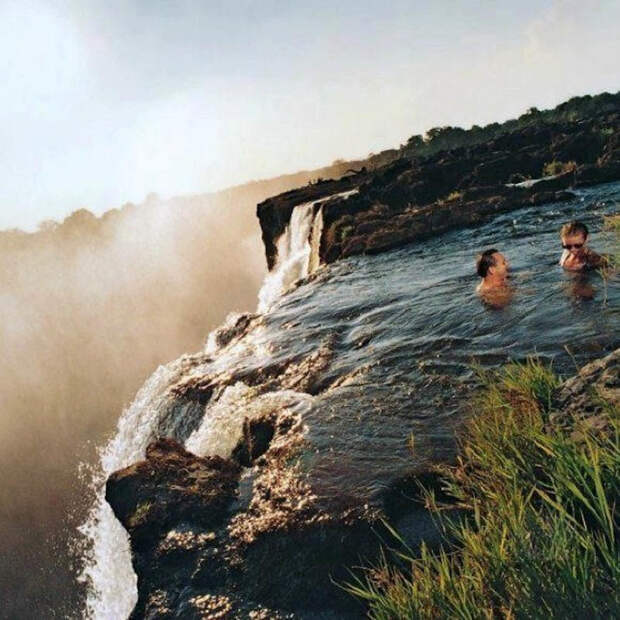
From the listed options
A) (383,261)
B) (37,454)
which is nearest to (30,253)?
(37,454)

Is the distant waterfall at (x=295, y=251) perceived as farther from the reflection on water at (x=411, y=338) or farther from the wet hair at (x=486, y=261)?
the wet hair at (x=486, y=261)

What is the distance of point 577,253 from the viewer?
898cm

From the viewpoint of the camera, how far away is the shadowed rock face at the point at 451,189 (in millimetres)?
16547

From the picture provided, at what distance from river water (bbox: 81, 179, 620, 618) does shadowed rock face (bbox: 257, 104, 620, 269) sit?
9.05 feet

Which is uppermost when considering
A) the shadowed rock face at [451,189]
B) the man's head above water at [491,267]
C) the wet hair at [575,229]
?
the shadowed rock face at [451,189]

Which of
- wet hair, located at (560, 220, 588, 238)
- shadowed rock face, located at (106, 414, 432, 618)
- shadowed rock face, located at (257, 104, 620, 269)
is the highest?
shadowed rock face, located at (257, 104, 620, 269)

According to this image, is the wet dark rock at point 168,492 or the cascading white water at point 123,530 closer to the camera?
the wet dark rock at point 168,492

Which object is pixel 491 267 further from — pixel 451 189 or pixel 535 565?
pixel 451 189

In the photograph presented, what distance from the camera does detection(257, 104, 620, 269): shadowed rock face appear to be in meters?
16.5

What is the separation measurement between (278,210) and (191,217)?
100666 millimetres

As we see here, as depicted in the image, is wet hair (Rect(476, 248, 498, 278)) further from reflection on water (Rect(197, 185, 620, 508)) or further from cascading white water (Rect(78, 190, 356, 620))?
cascading white water (Rect(78, 190, 356, 620))

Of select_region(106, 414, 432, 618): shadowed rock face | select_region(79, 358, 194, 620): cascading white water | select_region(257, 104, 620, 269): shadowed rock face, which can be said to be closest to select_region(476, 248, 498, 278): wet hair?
select_region(106, 414, 432, 618): shadowed rock face

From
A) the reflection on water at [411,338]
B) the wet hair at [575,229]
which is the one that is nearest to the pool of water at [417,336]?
the reflection on water at [411,338]

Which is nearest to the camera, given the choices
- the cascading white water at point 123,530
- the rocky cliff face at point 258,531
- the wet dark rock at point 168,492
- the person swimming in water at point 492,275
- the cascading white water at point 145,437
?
the rocky cliff face at point 258,531
